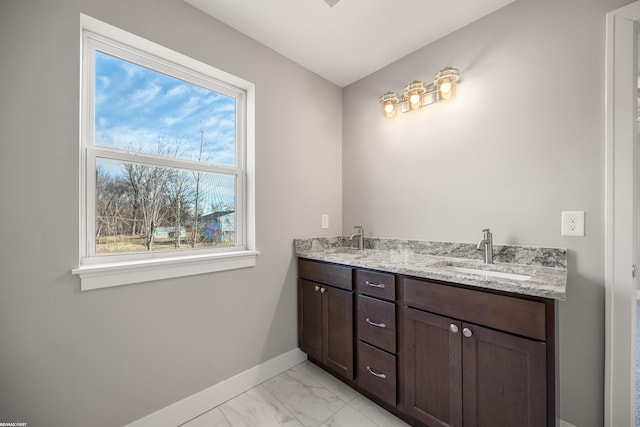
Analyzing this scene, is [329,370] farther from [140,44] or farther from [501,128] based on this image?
[140,44]

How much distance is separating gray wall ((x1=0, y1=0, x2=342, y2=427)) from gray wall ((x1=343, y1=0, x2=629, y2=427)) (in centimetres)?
115

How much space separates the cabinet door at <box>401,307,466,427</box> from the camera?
1306 mm

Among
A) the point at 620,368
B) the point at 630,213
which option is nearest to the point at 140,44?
the point at 630,213

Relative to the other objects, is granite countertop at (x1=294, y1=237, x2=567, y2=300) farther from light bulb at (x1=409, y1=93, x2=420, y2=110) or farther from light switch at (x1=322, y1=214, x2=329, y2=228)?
light bulb at (x1=409, y1=93, x2=420, y2=110)

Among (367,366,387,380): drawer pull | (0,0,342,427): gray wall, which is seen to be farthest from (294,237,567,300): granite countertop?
(0,0,342,427): gray wall

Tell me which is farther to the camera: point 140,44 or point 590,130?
point 140,44

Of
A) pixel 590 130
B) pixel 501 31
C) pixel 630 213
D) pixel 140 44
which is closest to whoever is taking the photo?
pixel 630 213

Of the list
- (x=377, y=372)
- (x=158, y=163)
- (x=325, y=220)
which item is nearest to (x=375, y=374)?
(x=377, y=372)

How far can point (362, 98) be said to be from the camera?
250 cm

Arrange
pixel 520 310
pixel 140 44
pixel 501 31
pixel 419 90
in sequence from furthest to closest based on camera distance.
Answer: pixel 419 90 → pixel 501 31 → pixel 140 44 → pixel 520 310

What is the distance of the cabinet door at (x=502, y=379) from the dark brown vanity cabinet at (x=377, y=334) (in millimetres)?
396

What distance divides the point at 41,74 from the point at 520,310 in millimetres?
2349

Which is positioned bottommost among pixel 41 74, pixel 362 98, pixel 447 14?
pixel 41 74

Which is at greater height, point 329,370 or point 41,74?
point 41,74
